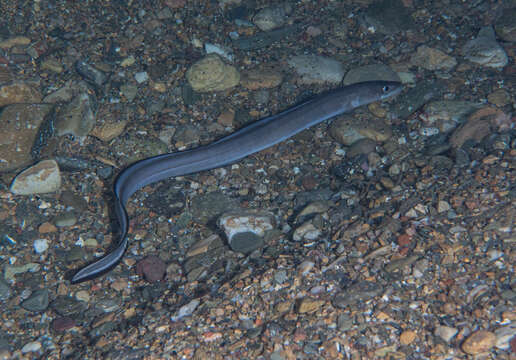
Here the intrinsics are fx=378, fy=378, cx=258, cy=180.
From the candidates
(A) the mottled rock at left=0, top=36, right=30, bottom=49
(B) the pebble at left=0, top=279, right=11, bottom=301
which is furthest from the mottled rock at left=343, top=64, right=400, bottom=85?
(B) the pebble at left=0, top=279, right=11, bottom=301

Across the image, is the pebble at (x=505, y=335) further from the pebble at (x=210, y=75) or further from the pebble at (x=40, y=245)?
the pebble at (x=210, y=75)

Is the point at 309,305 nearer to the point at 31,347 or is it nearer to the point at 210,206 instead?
the point at 210,206

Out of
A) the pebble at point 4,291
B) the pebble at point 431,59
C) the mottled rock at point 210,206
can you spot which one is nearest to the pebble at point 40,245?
the pebble at point 4,291

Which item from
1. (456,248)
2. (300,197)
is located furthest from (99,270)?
(456,248)

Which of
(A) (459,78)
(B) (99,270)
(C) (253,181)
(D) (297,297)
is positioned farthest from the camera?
(A) (459,78)

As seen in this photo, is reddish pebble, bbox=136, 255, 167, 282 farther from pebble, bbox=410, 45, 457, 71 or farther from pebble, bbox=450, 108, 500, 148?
pebble, bbox=410, 45, 457, 71

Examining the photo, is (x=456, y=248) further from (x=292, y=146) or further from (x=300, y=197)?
(x=292, y=146)
